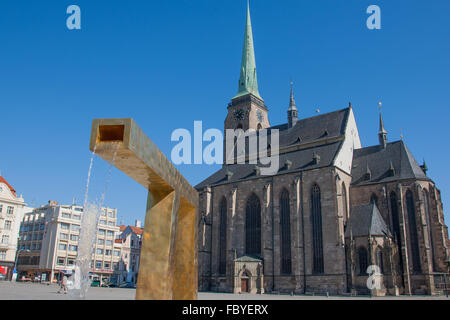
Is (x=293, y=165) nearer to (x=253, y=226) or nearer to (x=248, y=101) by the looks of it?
(x=253, y=226)

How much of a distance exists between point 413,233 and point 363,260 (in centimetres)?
616

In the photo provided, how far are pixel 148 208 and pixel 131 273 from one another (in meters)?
60.4

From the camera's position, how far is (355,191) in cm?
4219

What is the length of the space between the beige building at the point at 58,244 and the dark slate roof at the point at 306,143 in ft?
74.3

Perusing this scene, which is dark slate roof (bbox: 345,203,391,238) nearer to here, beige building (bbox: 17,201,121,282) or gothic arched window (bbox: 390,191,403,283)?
gothic arched window (bbox: 390,191,403,283)

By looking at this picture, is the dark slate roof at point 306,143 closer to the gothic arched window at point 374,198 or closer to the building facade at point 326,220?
the building facade at point 326,220

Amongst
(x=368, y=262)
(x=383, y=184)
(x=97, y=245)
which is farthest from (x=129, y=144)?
(x=97, y=245)

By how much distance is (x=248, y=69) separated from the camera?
62750mm

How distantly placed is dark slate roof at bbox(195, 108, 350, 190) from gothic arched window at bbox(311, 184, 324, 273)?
2.99 meters

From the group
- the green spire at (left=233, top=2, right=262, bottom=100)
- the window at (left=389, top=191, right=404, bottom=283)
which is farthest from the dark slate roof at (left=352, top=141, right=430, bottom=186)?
the green spire at (left=233, top=2, right=262, bottom=100)

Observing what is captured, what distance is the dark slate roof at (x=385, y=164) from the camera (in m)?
40.3

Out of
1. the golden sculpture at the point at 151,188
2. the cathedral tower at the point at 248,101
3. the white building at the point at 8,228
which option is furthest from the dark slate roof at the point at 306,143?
the golden sculpture at the point at 151,188

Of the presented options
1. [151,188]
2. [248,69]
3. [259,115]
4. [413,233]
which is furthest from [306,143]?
[151,188]

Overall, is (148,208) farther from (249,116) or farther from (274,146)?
(249,116)
